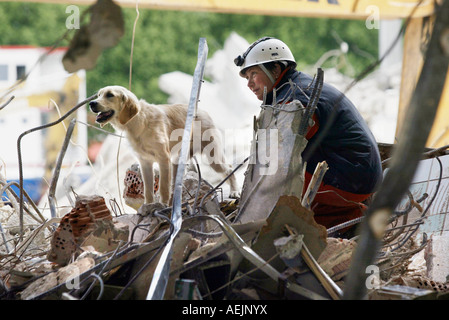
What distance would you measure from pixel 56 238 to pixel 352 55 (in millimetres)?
18095

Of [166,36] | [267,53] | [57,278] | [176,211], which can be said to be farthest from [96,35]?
[166,36]

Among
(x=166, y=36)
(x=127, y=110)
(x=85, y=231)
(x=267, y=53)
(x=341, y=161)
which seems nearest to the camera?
(x=85, y=231)

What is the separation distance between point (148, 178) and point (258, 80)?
69.2 inches

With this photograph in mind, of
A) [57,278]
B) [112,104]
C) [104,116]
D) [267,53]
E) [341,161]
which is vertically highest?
[267,53]

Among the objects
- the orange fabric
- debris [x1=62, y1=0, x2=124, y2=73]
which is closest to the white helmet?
the orange fabric

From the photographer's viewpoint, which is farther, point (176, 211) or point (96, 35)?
point (176, 211)

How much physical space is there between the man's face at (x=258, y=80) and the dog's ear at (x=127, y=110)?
4.74ft

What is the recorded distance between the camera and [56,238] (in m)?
3.06

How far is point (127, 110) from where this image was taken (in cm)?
585

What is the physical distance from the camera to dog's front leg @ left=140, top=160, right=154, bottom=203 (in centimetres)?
569

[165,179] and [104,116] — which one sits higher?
[104,116]

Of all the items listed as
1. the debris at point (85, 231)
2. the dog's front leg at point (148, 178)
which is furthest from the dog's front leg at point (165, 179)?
the debris at point (85, 231)

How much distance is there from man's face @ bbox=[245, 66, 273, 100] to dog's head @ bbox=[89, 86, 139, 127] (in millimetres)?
1365

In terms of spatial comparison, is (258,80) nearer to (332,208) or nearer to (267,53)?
(267,53)
